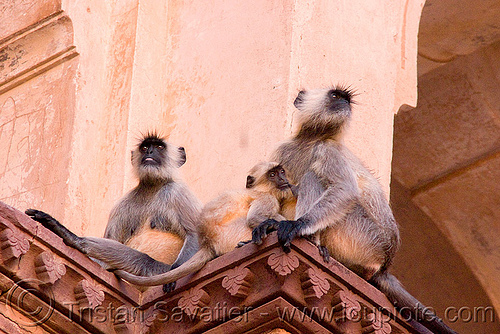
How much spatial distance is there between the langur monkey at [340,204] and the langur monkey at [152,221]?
552mm

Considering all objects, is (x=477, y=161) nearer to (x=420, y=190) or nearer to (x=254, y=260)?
(x=420, y=190)

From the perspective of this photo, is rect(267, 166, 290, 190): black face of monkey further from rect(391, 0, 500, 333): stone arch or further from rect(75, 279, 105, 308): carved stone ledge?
rect(391, 0, 500, 333): stone arch

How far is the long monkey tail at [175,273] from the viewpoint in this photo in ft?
16.9

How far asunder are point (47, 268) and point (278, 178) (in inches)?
47.4

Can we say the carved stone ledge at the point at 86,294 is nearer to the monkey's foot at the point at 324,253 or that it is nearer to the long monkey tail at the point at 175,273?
the long monkey tail at the point at 175,273

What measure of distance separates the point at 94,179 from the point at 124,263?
1.34m

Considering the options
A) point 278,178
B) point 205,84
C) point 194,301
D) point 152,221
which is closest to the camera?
point 194,301

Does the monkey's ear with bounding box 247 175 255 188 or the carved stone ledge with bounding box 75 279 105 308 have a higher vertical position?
the monkey's ear with bounding box 247 175 255 188

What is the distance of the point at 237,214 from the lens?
5449 millimetres

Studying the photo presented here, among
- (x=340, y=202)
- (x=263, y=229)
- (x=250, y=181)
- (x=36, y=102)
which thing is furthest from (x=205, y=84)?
(x=263, y=229)

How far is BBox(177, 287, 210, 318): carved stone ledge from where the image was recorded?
5.04 m

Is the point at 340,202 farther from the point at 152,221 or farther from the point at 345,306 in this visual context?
the point at 152,221

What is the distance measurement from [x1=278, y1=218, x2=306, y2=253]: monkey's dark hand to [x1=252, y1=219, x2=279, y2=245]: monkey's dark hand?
0.04 metres

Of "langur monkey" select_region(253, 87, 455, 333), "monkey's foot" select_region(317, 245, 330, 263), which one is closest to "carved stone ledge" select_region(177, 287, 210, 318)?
"langur monkey" select_region(253, 87, 455, 333)
